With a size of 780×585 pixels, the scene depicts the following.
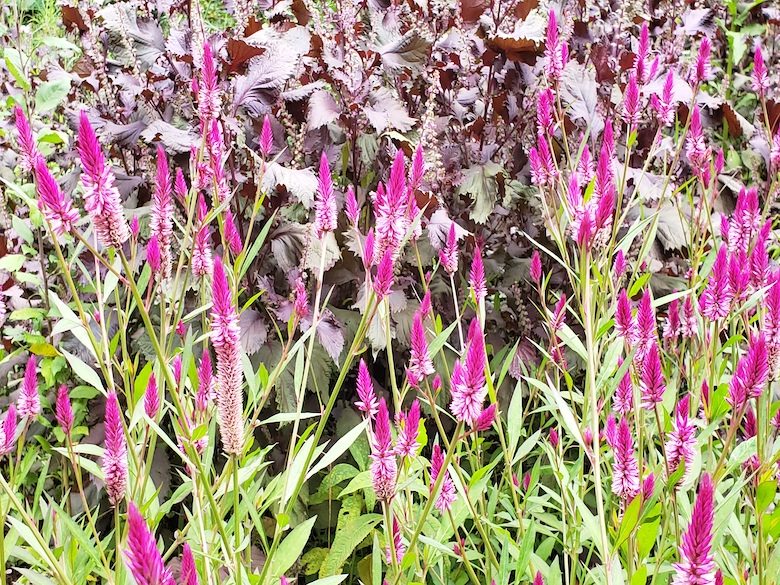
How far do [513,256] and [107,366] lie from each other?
1.66m

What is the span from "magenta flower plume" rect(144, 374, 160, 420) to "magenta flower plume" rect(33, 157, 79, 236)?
0.98ft

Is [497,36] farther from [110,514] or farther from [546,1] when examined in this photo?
[110,514]

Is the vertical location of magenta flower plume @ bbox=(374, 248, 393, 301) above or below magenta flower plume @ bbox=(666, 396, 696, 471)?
above

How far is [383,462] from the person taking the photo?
40.0 inches

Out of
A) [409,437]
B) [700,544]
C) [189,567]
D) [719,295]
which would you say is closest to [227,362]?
[189,567]

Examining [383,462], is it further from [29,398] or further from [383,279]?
[29,398]

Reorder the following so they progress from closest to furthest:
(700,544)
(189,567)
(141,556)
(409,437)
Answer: (141,556) < (700,544) < (189,567) < (409,437)

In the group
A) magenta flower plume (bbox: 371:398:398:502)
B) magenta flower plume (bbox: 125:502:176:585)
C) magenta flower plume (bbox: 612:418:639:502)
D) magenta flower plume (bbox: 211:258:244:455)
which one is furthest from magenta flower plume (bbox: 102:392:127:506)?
magenta flower plume (bbox: 612:418:639:502)

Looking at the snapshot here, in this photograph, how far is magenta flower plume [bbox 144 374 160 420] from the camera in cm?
108

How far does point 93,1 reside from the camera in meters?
3.03

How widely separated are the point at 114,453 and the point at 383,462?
37 cm

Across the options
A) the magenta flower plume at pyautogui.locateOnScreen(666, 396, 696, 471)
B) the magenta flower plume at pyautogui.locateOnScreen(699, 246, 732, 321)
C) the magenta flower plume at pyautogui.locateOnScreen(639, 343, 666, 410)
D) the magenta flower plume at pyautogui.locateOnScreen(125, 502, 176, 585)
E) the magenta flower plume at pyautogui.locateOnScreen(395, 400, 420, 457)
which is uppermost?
the magenta flower plume at pyautogui.locateOnScreen(125, 502, 176, 585)

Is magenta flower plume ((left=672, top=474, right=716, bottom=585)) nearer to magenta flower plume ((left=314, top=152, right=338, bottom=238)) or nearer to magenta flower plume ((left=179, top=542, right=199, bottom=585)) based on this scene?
magenta flower plume ((left=179, top=542, right=199, bottom=585))

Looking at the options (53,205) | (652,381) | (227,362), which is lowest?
(652,381)
